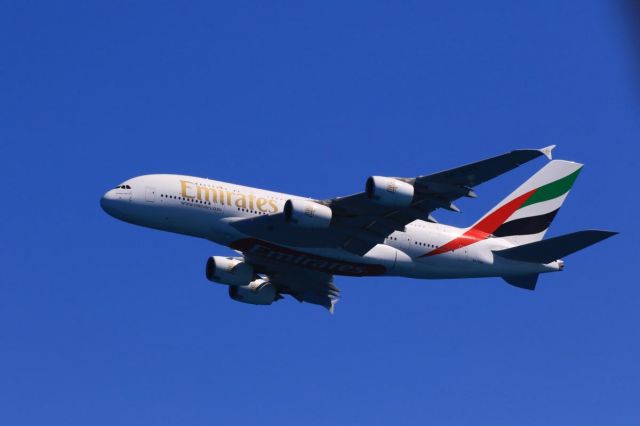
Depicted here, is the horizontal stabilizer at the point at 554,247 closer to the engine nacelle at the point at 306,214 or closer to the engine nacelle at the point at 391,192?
the engine nacelle at the point at 391,192

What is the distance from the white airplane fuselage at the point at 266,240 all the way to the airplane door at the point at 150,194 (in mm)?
44

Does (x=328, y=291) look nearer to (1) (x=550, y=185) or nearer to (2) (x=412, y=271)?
(2) (x=412, y=271)

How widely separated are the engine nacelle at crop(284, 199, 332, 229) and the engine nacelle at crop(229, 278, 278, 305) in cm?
1024

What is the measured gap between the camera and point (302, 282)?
6281 centimetres

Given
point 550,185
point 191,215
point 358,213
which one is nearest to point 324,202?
point 358,213

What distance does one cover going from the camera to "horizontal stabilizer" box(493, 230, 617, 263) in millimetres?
53719

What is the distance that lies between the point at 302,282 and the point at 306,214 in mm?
9770

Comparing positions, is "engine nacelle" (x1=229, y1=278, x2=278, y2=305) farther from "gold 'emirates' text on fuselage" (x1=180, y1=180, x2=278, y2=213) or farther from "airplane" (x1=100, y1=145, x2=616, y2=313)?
"gold 'emirates' text on fuselage" (x1=180, y1=180, x2=278, y2=213)

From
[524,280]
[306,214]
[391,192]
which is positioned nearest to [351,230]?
[306,214]

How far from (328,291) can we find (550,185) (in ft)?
46.1

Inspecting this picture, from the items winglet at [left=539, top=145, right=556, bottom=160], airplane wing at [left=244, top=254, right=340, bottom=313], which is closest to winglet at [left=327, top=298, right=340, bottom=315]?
airplane wing at [left=244, top=254, right=340, bottom=313]

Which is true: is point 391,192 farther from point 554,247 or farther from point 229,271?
point 229,271

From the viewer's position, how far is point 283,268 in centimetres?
6128

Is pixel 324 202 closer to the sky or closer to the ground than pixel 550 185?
closer to the ground
